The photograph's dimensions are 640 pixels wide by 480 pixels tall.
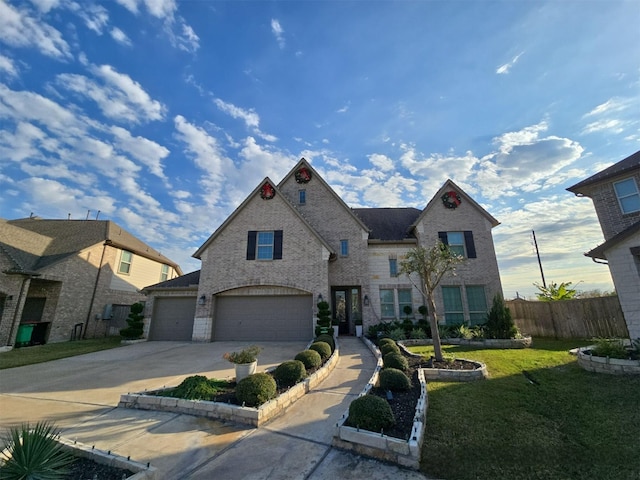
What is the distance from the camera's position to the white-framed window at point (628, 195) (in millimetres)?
11953

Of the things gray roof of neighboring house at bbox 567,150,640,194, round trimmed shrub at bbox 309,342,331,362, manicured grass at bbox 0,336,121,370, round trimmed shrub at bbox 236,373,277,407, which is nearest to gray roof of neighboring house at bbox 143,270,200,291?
manicured grass at bbox 0,336,121,370

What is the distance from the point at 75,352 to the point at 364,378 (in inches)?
522

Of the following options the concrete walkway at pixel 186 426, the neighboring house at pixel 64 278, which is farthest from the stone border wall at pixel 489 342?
the neighboring house at pixel 64 278

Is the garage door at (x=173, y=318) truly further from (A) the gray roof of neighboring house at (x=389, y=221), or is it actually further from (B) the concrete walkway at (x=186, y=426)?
(A) the gray roof of neighboring house at (x=389, y=221)

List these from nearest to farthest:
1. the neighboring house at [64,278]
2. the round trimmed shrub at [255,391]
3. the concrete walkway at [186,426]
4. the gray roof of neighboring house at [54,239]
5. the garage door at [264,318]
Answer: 1. the concrete walkway at [186,426]
2. the round trimmed shrub at [255,391]
3. the neighboring house at [64,278]
4. the garage door at [264,318]
5. the gray roof of neighboring house at [54,239]

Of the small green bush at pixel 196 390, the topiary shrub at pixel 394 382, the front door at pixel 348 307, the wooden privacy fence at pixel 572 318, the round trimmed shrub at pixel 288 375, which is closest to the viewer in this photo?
the small green bush at pixel 196 390

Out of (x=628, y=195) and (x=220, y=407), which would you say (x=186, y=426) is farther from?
(x=628, y=195)

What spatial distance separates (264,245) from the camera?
53.0 ft

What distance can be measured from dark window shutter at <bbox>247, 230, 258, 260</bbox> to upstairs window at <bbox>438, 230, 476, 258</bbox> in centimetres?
1133

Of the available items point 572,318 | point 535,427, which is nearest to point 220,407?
point 535,427

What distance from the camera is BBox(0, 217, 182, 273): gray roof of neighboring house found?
15.9m

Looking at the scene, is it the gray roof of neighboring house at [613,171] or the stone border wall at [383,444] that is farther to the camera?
the gray roof of neighboring house at [613,171]

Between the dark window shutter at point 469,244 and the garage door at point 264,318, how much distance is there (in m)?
10.1

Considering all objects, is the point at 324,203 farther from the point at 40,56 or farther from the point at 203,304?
the point at 40,56
